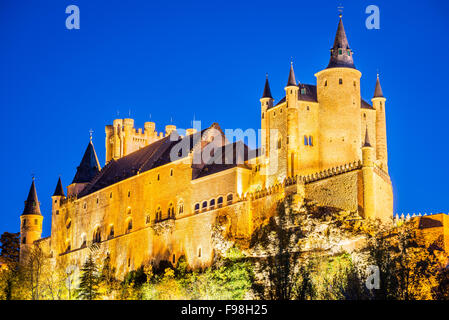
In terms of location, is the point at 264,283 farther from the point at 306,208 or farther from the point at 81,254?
the point at 81,254

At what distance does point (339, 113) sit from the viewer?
269 feet

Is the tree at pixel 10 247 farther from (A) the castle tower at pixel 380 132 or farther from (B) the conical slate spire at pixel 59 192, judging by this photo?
(A) the castle tower at pixel 380 132

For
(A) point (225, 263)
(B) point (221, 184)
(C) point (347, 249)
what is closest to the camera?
(C) point (347, 249)

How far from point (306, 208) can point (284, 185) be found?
11.3 ft

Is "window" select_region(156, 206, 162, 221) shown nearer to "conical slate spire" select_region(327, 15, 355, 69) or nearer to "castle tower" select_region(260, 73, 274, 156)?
"castle tower" select_region(260, 73, 274, 156)

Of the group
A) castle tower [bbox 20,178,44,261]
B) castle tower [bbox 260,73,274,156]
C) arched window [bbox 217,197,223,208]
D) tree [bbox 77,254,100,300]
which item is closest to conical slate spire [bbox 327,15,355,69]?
castle tower [bbox 260,73,274,156]

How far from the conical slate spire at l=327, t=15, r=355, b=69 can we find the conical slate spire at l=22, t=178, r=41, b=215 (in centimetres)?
5371

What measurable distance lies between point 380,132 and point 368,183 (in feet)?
45.2

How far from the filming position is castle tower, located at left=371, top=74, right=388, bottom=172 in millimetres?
83625

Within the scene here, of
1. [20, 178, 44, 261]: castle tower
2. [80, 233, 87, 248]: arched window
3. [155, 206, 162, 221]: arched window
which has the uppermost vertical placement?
[20, 178, 44, 261]: castle tower

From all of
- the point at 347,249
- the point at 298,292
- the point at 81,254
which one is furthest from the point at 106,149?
the point at 298,292

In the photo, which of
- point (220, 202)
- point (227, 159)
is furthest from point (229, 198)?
point (227, 159)

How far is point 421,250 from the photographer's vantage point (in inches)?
2672

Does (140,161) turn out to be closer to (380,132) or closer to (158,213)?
(158,213)
